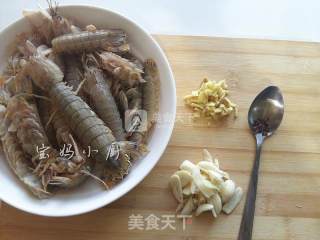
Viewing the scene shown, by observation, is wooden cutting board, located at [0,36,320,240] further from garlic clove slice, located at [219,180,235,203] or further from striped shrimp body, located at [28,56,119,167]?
striped shrimp body, located at [28,56,119,167]

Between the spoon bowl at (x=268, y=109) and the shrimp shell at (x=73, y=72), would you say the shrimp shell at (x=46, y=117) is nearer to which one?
the shrimp shell at (x=73, y=72)

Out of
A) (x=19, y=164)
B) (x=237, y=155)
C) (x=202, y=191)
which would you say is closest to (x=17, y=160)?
(x=19, y=164)

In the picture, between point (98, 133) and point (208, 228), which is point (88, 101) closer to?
point (98, 133)

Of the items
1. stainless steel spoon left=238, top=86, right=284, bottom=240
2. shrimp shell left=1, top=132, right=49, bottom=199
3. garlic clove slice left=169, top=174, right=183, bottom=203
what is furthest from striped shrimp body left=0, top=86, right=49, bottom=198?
stainless steel spoon left=238, top=86, right=284, bottom=240

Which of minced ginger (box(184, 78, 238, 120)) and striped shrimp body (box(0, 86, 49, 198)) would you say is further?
minced ginger (box(184, 78, 238, 120))

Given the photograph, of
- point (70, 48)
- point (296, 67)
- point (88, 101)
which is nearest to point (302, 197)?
point (296, 67)
